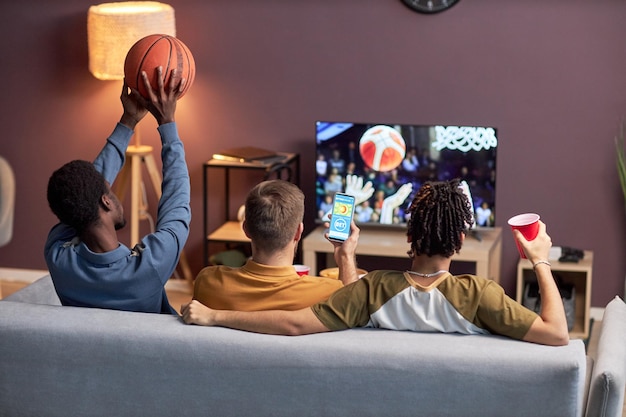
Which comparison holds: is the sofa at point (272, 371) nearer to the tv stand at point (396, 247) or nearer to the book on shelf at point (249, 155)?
the tv stand at point (396, 247)

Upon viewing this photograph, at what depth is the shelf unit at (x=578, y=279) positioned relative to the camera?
4.57 meters

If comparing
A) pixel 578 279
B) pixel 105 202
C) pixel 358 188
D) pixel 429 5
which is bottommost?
pixel 578 279

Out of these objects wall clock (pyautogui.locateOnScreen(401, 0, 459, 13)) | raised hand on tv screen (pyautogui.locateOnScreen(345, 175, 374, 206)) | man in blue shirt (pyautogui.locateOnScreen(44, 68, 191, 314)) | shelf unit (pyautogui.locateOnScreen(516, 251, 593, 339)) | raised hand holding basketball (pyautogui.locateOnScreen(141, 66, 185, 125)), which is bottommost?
shelf unit (pyautogui.locateOnScreen(516, 251, 593, 339))

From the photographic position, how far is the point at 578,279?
4.83 meters

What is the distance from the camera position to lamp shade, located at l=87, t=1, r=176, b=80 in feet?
15.6

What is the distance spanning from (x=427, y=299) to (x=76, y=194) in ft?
3.11

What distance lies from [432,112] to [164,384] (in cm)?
290

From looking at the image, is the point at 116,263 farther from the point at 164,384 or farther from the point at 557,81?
the point at 557,81

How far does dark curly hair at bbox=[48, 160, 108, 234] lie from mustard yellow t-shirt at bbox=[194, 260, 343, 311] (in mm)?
376

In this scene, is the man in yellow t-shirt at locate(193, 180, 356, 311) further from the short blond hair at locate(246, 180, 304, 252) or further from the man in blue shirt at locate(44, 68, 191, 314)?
the man in blue shirt at locate(44, 68, 191, 314)

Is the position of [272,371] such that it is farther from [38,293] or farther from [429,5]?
[429,5]

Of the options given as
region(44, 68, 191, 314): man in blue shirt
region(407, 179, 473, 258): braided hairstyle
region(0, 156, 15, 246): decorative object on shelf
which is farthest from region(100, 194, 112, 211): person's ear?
region(0, 156, 15, 246): decorative object on shelf

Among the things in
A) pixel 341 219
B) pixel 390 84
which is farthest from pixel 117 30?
pixel 341 219

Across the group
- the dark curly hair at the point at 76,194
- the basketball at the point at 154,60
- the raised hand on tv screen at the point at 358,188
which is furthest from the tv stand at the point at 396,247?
the dark curly hair at the point at 76,194
